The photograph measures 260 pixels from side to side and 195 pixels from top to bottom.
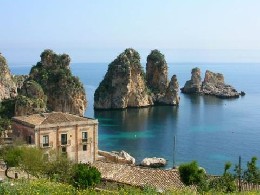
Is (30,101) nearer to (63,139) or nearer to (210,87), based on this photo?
(63,139)

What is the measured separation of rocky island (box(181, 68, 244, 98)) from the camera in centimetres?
15388

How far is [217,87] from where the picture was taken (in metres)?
164

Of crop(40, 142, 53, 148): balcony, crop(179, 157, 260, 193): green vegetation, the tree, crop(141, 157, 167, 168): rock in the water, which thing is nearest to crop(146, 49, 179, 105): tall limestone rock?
crop(141, 157, 167, 168): rock in the water

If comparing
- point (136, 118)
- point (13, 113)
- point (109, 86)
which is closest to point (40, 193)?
point (13, 113)

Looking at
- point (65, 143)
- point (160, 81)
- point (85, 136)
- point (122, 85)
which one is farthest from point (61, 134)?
point (160, 81)

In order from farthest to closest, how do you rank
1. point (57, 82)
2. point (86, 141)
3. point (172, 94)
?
1. point (172, 94)
2. point (57, 82)
3. point (86, 141)

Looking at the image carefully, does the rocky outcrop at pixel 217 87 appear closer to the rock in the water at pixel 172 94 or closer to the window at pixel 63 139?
the rock in the water at pixel 172 94

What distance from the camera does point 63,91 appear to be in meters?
85.4

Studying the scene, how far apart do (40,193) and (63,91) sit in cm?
7168

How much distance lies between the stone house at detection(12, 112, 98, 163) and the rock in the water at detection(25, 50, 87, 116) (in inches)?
1464

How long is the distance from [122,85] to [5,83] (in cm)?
4745

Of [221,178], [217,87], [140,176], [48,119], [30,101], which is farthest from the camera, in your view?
[217,87]

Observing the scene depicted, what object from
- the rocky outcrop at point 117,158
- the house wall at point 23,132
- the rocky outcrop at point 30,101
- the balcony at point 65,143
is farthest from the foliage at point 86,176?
the rocky outcrop at point 30,101

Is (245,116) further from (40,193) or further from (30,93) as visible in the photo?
(40,193)
